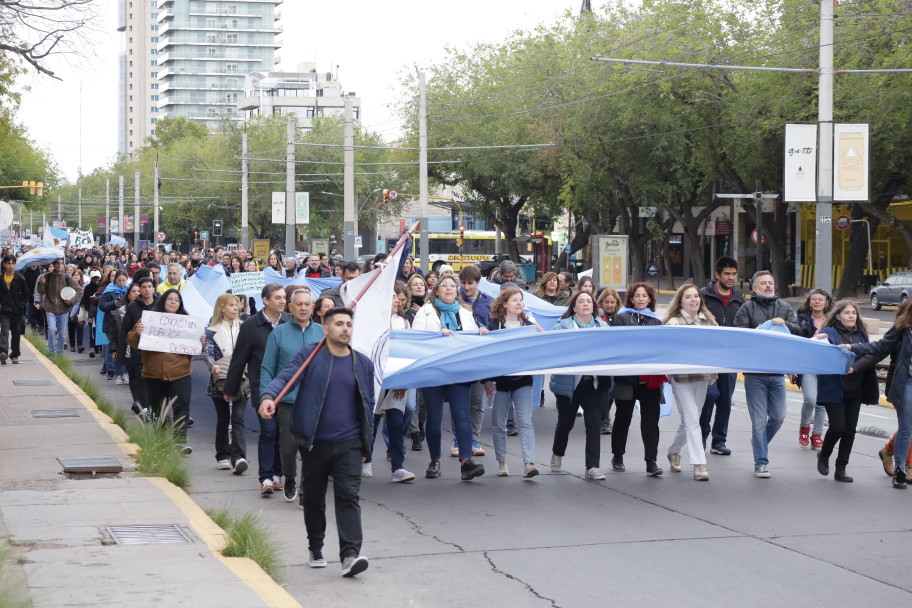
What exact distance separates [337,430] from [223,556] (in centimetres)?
122

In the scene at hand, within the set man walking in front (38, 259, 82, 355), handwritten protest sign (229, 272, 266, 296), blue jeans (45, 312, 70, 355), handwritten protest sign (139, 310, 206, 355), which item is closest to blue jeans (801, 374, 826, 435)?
handwritten protest sign (139, 310, 206, 355)

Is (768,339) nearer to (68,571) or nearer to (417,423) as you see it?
(417,423)

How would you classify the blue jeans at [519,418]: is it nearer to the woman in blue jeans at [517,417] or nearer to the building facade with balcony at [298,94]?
the woman in blue jeans at [517,417]

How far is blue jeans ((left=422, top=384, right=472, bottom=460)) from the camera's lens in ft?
35.7

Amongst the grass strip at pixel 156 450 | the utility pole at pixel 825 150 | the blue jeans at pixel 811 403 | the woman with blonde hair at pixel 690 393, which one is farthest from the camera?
the utility pole at pixel 825 150

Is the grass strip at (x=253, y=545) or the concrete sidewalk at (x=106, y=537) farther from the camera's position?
the grass strip at (x=253, y=545)

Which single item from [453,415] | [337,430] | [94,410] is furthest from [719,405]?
[94,410]

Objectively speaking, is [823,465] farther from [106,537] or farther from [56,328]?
[56,328]

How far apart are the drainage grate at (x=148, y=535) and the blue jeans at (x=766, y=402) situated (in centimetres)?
549

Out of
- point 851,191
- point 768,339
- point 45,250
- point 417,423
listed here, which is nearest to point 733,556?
point 768,339

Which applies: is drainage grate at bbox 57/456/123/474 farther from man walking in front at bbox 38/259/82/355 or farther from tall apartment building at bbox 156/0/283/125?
tall apartment building at bbox 156/0/283/125

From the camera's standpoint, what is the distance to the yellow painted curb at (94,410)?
12219 mm

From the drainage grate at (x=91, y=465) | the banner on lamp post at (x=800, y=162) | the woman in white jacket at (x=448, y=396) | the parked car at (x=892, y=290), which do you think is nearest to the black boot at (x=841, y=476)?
the woman in white jacket at (x=448, y=396)

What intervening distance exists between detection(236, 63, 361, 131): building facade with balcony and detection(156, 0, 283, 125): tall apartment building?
1894 centimetres
